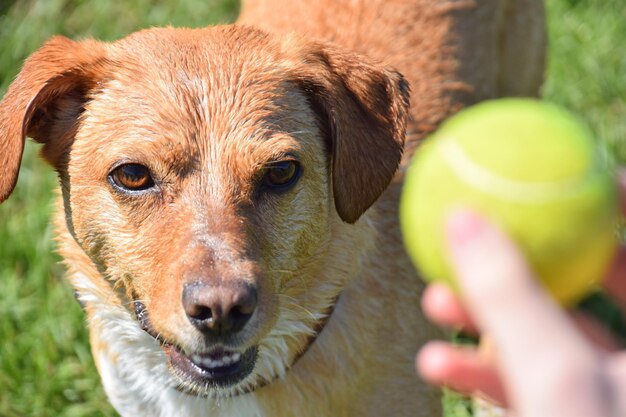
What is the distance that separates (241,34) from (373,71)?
597 mm

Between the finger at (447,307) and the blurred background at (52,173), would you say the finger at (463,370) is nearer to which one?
the finger at (447,307)

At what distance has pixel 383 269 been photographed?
4.11 metres

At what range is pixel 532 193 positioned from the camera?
2068mm

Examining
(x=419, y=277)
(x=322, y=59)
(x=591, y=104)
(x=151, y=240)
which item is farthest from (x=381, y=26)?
(x=591, y=104)

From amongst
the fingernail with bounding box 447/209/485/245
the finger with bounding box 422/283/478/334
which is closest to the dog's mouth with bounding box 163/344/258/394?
the finger with bounding box 422/283/478/334

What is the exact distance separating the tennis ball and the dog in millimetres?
1064

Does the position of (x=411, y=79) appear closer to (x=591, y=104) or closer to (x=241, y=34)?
(x=241, y=34)

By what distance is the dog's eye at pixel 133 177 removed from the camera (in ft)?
11.1

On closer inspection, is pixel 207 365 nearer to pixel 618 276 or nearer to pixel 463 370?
pixel 463 370

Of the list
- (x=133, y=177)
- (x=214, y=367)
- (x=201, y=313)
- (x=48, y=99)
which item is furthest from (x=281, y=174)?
(x=48, y=99)

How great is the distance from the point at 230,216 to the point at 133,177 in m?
0.46

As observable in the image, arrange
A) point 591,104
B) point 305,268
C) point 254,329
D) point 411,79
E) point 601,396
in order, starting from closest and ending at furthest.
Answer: point 601,396 → point 254,329 → point 305,268 → point 411,79 → point 591,104

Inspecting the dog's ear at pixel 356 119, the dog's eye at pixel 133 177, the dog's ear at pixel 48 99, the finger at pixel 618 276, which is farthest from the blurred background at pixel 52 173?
the finger at pixel 618 276

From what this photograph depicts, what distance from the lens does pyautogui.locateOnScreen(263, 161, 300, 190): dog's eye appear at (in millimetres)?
3430
